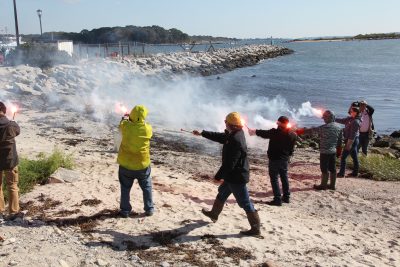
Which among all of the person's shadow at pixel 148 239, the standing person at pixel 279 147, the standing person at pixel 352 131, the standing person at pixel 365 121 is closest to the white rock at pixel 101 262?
the person's shadow at pixel 148 239

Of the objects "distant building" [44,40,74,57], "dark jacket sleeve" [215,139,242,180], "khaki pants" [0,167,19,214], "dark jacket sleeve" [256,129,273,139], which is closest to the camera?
"dark jacket sleeve" [215,139,242,180]

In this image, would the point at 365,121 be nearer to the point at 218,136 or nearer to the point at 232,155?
the point at 218,136

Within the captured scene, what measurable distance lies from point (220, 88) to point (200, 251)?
102 ft

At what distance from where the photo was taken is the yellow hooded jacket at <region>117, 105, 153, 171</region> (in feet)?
21.8

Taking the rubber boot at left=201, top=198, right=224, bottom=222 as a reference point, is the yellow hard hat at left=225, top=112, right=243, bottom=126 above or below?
above

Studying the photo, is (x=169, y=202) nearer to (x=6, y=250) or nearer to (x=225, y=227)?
(x=225, y=227)

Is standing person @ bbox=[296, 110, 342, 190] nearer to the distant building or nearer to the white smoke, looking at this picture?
the white smoke

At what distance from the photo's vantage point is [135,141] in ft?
21.8

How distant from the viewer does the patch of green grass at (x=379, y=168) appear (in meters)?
11.3

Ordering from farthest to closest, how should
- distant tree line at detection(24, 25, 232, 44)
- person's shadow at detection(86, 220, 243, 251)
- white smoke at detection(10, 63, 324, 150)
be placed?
distant tree line at detection(24, 25, 232, 44) < white smoke at detection(10, 63, 324, 150) < person's shadow at detection(86, 220, 243, 251)

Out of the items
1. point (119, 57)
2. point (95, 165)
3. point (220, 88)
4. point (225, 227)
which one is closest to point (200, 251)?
point (225, 227)

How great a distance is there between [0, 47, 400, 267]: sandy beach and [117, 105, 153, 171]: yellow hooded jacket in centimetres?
95

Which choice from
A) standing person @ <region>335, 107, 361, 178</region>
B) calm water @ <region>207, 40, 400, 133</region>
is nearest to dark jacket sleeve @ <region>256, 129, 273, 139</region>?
standing person @ <region>335, 107, 361, 178</region>

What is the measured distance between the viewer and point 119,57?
43500 mm
